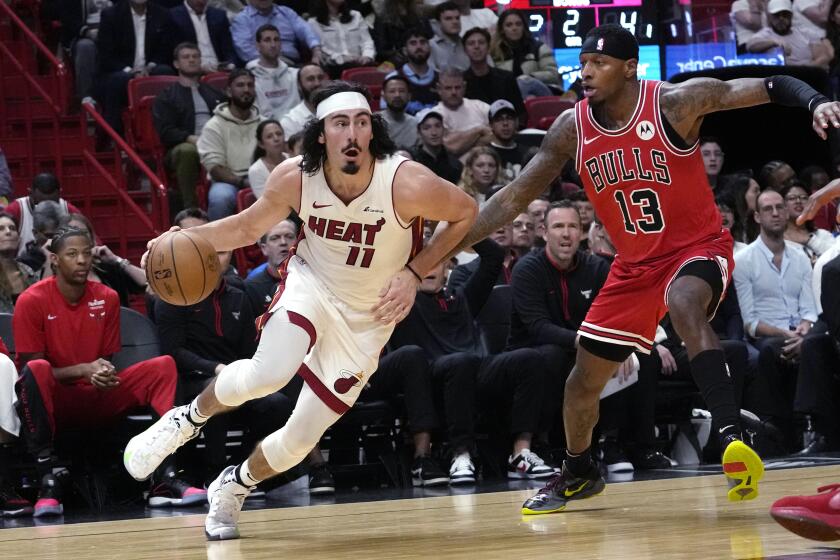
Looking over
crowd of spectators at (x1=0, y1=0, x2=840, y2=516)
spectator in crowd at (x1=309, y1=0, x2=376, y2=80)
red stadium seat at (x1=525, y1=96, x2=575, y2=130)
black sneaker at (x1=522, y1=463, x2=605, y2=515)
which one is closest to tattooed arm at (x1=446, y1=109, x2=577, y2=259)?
black sneaker at (x1=522, y1=463, x2=605, y2=515)

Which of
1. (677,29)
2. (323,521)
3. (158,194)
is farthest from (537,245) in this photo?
(677,29)

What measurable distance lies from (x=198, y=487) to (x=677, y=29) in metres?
8.65

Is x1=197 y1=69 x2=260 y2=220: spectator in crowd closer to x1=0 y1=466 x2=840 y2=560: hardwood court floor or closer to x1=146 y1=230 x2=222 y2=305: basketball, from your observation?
x1=0 y1=466 x2=840 y2=560: hardwood court floor

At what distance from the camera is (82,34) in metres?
11.7

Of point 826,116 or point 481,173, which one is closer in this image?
point 826,116

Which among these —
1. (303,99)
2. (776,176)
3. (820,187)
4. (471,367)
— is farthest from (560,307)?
(820,187)

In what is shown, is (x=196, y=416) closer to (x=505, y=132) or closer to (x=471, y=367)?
(x=471, y=367)

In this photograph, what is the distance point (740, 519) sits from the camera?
491 centimetres

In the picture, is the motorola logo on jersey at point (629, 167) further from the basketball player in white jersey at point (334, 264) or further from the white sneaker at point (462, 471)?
the white sneaker at point (462, 471)

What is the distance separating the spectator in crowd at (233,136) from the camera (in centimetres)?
1005

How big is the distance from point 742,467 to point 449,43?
8.77 meters

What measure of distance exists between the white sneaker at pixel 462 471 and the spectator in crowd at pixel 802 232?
12.5 ft

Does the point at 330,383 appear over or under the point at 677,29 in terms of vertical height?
under

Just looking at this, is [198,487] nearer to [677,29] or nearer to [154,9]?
[154,9]
